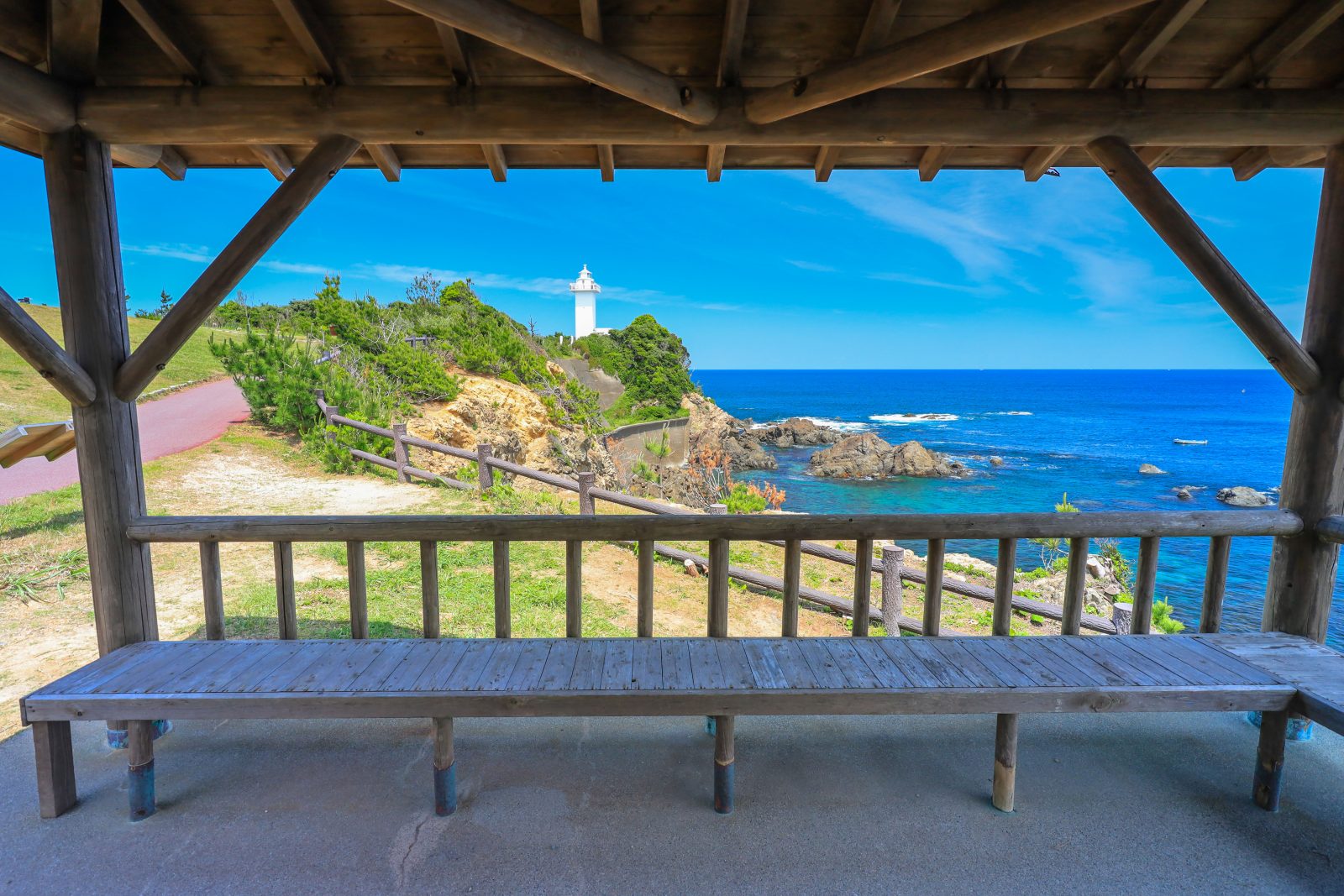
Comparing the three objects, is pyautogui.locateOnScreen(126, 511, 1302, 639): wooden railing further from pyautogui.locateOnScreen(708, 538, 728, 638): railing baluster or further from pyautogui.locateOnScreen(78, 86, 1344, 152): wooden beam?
pyautogui.locateOnScreen(78, 86, 1344, 152): wooden beam

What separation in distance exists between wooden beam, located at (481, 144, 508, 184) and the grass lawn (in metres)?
6.37

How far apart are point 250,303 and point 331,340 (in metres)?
12.8

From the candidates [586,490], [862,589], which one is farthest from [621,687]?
[586,490]

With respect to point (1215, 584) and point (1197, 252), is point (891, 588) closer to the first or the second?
point (1215, 584)

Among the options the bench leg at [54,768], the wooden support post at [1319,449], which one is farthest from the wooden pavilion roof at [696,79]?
the bench leg at [54,768]

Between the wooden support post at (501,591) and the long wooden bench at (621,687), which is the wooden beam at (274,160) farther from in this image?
the long wooden bench at (621,687)

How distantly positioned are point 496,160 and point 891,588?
4.80m

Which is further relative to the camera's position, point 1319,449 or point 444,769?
point 1319,449

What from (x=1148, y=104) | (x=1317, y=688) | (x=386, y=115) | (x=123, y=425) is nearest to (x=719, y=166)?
(x=386, y=115)

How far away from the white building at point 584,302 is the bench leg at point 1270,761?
38386mm

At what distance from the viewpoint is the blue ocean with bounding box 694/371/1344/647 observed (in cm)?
1747

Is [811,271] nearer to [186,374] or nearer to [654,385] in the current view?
[654,385]

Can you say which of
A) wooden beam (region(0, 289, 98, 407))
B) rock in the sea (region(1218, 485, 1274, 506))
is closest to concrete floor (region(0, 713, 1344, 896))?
wooden beam (region(0, 289, 98, 407))

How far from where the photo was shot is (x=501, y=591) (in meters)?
2.90
